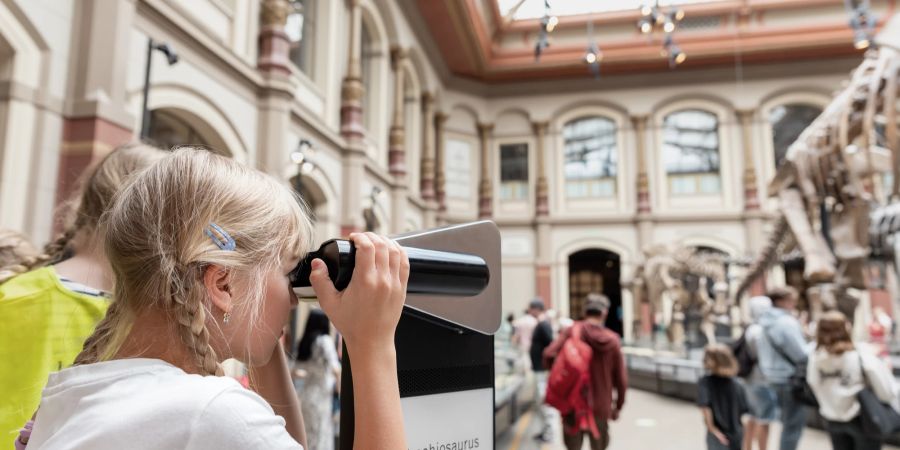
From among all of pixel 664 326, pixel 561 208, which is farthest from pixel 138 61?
pixel 561 208

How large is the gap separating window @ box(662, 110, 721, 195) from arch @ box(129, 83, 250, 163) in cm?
1546

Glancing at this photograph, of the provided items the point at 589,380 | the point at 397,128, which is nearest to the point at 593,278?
the point at 397,128

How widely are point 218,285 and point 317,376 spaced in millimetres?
4204

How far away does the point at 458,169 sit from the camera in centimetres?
2025

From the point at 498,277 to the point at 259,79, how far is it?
26.8 ft

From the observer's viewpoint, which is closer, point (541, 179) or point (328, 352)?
point (328, 352)

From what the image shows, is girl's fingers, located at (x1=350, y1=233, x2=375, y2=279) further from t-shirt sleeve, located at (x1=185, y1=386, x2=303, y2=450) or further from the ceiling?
the ceiling

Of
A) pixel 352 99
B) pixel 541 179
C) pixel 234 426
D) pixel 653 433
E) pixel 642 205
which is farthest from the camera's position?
pixel 541 179

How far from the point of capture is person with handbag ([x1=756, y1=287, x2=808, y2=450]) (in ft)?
14.4

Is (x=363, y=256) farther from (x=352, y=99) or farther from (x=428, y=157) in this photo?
(x=428, y=157)

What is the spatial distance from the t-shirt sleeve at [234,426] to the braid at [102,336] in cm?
23

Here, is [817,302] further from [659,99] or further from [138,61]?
[659,99]

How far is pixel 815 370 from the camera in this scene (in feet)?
12.4

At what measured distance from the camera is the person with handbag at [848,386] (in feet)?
11.4
